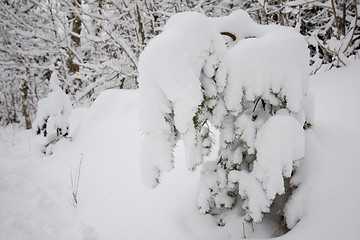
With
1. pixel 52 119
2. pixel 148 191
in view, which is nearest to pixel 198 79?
pixel 148 191

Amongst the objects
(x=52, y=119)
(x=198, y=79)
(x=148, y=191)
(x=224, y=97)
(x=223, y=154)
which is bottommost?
(x=52, y=119)

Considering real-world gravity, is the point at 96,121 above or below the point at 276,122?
below

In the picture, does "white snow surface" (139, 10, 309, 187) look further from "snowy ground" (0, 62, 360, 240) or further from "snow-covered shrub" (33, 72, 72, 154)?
"snow-covered shrub" (33, 72, 72, 154)

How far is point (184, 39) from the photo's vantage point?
1.36m

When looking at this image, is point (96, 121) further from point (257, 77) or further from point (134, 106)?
point (257, 77)

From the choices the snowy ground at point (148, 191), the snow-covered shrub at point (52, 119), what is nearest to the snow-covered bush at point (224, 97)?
the snowy ground at point (148, 191)

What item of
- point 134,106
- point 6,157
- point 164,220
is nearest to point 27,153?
point 6,157

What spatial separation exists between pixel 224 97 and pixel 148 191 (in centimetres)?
153

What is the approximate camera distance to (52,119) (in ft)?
15.2

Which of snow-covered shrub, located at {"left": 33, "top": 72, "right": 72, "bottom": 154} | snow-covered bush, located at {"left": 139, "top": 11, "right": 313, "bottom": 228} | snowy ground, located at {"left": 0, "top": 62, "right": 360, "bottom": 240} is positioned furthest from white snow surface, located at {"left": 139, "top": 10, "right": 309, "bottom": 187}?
snow-covered shrub, located at {"left": 33, "top": 72, "right": 72, "bottom": 154}

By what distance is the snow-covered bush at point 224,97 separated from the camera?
1326 mm

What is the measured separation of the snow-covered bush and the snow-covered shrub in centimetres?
406

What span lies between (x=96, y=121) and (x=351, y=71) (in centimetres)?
475

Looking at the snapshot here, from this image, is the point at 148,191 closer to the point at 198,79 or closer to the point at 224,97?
the point at 224,97
